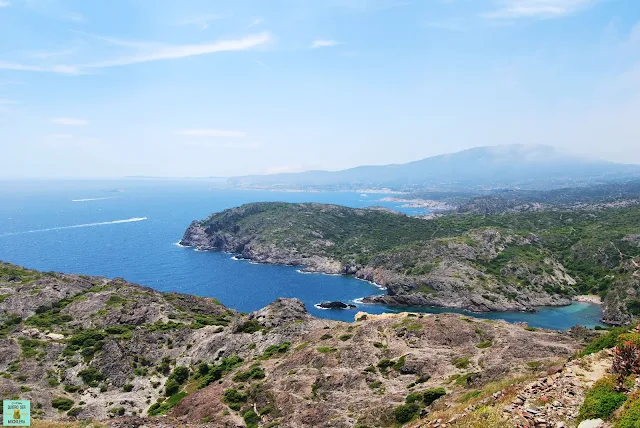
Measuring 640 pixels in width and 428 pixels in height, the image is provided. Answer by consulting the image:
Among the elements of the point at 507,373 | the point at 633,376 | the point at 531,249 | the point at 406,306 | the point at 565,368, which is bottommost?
the point at 406,306

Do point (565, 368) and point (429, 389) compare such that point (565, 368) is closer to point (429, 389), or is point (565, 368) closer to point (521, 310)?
point (429, 389)

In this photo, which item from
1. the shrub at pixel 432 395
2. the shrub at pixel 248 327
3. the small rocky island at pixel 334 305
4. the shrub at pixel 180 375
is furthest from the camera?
the small rocky island at pixel 334 305

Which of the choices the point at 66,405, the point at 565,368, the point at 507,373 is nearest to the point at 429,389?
the point at 507,373

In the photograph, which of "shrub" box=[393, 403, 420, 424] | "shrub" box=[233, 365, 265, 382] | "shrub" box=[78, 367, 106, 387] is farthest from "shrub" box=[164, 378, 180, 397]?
"shrub" box=[393, 403, 420, 424]

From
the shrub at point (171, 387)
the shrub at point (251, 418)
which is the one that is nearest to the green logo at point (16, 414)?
the shrub at point (251, 418)

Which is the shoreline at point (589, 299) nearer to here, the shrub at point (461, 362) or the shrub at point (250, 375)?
the shrub at point (461, 362)

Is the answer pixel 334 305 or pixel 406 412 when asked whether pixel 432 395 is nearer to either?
pixel 406 412

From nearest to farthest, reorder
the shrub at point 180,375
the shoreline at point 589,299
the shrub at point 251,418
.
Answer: the shrub at point 251,418
the shrub at point 180,375
the shoreline at point 589,299
